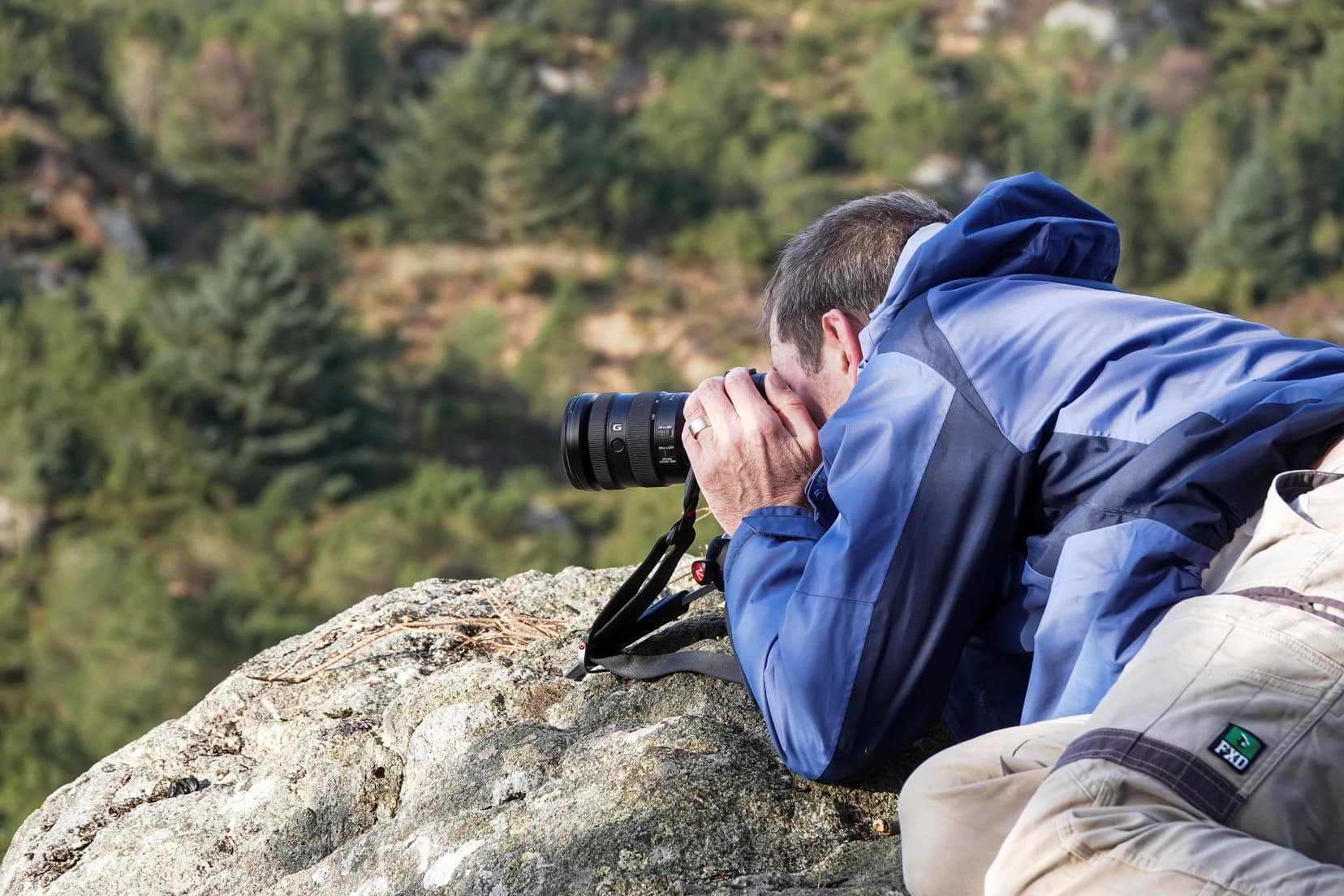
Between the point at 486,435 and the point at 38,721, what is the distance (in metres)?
11.0

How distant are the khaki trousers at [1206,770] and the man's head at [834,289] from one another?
0.60m

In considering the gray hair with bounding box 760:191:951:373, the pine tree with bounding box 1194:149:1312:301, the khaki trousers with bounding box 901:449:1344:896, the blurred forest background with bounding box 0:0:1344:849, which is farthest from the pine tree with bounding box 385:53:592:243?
the khaki trousers with bounding box 901:449:1344:896

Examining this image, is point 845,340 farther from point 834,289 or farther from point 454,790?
point 454,790

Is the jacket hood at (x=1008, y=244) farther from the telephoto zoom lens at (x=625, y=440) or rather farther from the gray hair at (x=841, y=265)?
the telephoto zoom lens at (x=625, y=440)

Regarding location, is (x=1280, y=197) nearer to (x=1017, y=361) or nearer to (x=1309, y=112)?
(x=1309, y=112)

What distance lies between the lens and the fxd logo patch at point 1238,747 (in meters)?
1.06

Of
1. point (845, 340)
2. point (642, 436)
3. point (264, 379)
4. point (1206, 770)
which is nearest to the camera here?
point (1206, 770)

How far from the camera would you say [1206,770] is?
41.5 inches

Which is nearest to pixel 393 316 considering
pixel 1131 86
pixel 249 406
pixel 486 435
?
pixel 486 435

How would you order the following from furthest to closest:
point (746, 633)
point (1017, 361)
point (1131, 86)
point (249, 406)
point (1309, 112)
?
point (1131, 86), point (1309, 112), point (249, 406), point (746, 633), point (1017, 361)

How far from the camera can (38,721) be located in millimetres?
11477

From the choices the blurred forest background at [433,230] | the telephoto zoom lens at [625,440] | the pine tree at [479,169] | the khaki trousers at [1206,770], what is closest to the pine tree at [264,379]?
the blurred forest background at [433,230]

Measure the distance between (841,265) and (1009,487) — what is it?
1.46 ft

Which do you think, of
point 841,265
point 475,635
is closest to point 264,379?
point 475,635
